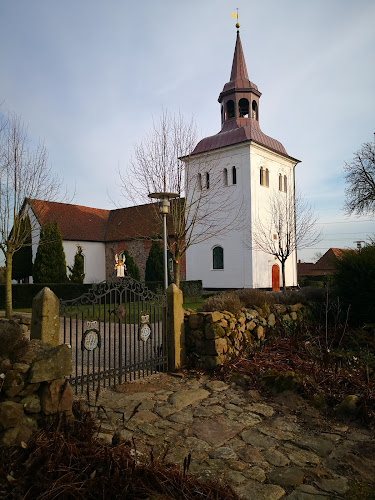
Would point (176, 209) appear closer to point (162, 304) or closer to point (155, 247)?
point (162, 304)

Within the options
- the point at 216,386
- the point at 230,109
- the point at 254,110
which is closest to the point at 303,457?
the point at 216,386

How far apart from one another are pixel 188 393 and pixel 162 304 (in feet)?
5.73

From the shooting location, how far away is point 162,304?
21.7ft

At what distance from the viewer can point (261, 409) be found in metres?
4.76

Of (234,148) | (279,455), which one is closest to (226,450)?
(279,455)

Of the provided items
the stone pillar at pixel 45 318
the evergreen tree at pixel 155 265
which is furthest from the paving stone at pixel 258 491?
the evergreen tree at pixel 155 265

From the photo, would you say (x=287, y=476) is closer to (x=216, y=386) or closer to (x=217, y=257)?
(x=216, y=386)

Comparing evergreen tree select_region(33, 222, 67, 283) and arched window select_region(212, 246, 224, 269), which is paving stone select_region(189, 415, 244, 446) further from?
arched window select_region(212, 246, 224, 269)

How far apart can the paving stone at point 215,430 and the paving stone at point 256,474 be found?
21.7 inches

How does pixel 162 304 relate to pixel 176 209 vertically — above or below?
below

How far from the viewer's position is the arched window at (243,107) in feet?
80.3

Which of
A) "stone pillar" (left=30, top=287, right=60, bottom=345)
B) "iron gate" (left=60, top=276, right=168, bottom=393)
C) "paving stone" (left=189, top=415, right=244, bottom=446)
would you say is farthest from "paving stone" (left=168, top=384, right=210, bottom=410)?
"stone pillar" (left=30, top=287, right=60, bottom=345)

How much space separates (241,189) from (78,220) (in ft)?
46.8

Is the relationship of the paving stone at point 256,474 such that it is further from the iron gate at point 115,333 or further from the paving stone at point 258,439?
the iron gate at point 115,333
